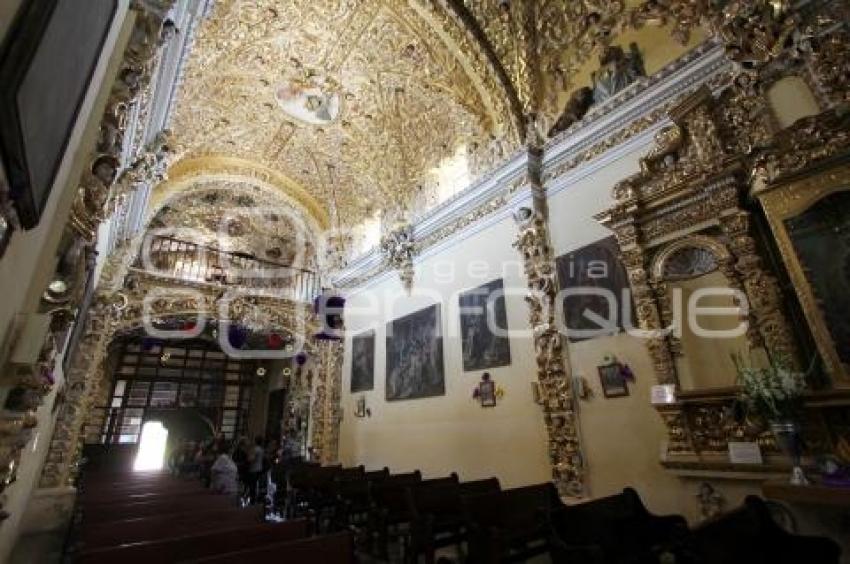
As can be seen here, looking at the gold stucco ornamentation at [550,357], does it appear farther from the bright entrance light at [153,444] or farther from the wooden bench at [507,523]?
the bright entrance light at [153,444]

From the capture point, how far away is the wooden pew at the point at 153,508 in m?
3.66

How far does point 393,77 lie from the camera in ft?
26.7

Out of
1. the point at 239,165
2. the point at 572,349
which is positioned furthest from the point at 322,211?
the point at 572,349

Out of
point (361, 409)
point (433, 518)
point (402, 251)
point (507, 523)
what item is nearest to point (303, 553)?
point (433, 518)

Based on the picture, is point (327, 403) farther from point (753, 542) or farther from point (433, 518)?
point (753, 542)

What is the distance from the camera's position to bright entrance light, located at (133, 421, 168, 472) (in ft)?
49.0

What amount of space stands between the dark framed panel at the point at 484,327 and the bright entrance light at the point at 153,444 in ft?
45.8

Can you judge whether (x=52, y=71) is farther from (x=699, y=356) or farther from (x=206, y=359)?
(x=206, y=359)

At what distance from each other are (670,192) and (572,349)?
2152 millimetres

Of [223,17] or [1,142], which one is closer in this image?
[1,142]

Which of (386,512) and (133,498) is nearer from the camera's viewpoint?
(133,498)

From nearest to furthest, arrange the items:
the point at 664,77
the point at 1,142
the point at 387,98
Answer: the point at 1,142, the point at 664,77, the point at 387,98

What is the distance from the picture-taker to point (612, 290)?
507 centimetres

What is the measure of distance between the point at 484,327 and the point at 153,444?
48.2 ft
